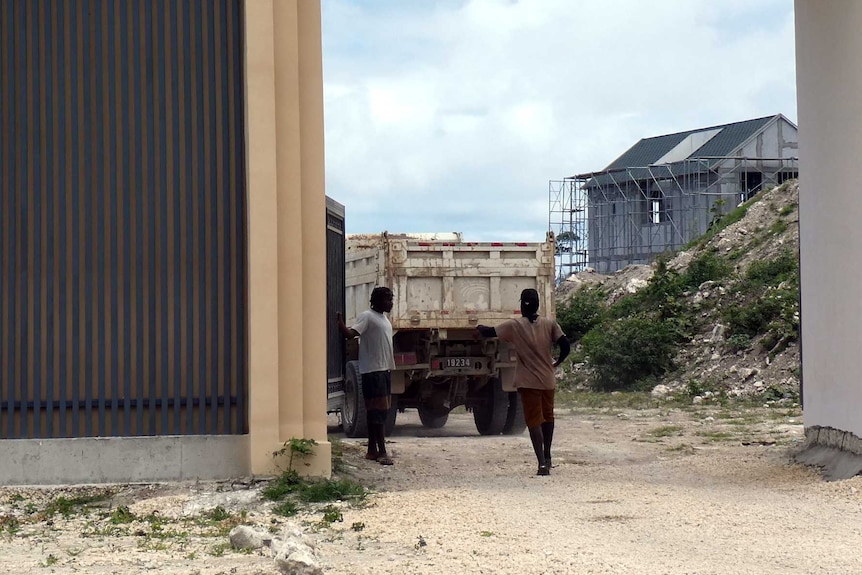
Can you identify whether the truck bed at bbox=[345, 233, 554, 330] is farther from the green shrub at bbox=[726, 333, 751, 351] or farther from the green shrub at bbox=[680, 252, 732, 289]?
the green shrub at bbox=[680, 252, 732, 289]

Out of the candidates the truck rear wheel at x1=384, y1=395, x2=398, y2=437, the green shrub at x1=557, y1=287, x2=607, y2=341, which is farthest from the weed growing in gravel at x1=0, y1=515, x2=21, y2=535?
the green shrub at x1=557, y1=287, x2=607, y2=341

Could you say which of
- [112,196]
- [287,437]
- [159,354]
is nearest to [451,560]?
[287,437]

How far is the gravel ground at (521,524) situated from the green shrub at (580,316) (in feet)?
62.3

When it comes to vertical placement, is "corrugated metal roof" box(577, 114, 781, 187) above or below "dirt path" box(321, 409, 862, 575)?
above

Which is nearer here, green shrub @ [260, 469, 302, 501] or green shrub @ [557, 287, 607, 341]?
green shrub @ [260, 469, 302, 501]

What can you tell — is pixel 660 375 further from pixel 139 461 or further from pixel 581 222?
pixel 581 222

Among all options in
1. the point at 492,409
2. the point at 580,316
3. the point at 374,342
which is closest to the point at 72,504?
the point at 374,342

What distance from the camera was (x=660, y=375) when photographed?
1022 inches

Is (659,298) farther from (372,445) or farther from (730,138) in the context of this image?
(730,138)

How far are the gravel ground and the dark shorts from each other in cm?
59

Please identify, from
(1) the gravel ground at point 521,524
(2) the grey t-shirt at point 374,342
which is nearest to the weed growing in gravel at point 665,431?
(1) the gravel ground at point 521,524

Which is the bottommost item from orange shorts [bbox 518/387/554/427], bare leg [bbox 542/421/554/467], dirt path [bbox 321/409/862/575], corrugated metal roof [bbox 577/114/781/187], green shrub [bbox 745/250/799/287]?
dirt path [bbox 321/409/862/575]

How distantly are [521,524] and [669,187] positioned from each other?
39.5 metres

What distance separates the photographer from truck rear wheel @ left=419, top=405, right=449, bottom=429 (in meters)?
17.5
